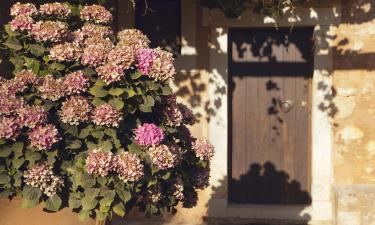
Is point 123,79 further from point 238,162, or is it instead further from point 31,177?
point 238,162

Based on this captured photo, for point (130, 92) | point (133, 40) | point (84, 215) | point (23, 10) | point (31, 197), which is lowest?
point (84, 215)

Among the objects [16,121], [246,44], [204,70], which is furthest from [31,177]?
[246,44]

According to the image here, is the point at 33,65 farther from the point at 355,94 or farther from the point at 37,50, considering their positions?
the point at 355,94

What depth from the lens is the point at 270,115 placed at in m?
6.39

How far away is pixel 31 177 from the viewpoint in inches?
107

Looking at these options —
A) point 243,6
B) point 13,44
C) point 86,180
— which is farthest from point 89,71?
point 243,6

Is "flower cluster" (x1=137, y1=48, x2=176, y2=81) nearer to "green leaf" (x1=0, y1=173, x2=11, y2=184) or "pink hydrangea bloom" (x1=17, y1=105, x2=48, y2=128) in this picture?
"pink hydrangea bloom" (x1=17, y1=105, x2=48, y2=128)

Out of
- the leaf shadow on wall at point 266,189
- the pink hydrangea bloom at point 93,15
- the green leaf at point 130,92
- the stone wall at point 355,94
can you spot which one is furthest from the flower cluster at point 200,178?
the stone wall at point 355,94

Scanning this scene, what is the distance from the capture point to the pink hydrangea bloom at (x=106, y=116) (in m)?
2.79

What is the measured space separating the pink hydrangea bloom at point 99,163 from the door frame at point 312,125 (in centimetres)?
354

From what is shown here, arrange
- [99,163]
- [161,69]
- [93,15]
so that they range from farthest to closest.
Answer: [93,15] < [161,69] < [99,163]

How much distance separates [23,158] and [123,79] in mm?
699

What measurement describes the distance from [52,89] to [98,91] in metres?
0.25

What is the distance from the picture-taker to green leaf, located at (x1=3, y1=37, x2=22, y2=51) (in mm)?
3057
